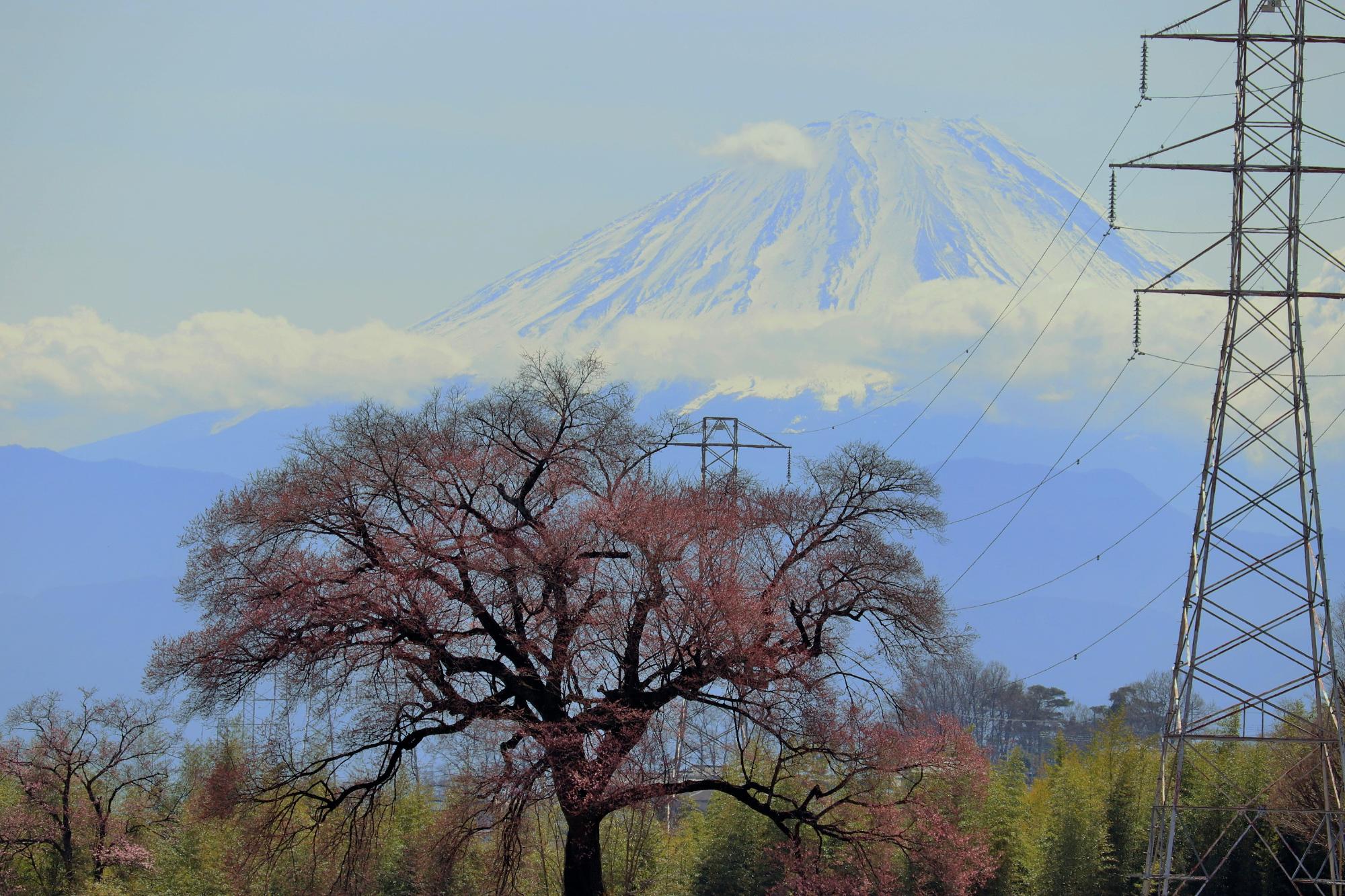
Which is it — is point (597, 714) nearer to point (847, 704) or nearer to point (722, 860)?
point (847, 704)

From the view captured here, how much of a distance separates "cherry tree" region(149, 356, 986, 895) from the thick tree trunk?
54 millimetres

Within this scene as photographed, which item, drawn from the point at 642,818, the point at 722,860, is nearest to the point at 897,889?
the point at 722,860

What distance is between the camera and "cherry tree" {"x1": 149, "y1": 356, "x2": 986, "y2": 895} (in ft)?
92.6

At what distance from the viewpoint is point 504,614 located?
3012 centimetres

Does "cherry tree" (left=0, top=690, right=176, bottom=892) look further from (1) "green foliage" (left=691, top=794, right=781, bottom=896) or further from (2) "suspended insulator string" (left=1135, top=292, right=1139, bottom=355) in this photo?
(2) "suspended insulator string" (left=1135, top=292, right=1139, bottom=355)

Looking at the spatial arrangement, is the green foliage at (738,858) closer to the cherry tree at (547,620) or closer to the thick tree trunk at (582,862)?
the cherry tree at (547,620)

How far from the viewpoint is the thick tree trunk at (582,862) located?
30.1 meters

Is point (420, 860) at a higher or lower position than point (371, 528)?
lower

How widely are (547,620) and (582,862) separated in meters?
5.23

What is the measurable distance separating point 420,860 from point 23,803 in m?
12.6

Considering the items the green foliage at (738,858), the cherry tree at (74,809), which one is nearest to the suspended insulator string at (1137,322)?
the green foliage at (738,858)

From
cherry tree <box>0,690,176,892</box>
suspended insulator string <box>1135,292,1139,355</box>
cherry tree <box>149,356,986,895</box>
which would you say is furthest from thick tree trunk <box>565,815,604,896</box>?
suspended insulator string <box>1135,292,1139,355</box>

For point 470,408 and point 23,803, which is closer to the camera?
point 470,408

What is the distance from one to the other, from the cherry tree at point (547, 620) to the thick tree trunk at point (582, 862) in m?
0.05
